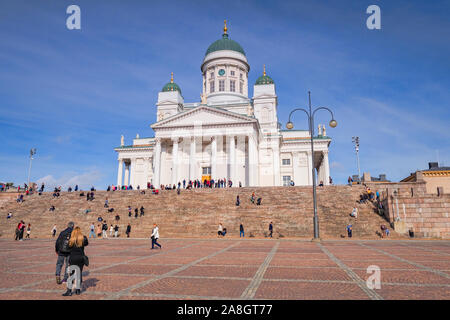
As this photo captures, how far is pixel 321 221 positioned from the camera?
26219 millimetres

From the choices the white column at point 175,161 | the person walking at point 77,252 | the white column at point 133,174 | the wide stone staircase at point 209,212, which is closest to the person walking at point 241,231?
the wide stone staircase at point 209,212

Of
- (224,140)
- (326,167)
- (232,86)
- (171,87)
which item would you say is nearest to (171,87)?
(171,87)

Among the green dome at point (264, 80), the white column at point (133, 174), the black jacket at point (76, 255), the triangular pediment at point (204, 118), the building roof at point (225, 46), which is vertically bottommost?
the black jacket at point (76, 255)

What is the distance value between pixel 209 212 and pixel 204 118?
23.5 meters

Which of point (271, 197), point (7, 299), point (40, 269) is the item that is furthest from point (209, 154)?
point (7, 299)

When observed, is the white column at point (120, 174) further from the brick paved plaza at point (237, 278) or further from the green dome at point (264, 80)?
the brick paved plaza at point (237, 278)

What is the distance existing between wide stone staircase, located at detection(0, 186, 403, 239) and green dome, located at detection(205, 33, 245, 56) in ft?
138

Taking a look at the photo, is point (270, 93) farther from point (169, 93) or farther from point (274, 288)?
point (274, 288)

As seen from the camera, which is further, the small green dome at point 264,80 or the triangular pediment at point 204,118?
the small green dome at point 264,80

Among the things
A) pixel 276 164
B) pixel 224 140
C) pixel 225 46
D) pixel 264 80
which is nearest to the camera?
pixel 224 140

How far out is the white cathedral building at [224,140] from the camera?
49.4 meters

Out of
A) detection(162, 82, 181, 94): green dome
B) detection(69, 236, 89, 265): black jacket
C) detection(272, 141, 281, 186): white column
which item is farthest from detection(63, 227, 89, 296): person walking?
detection(162, 82, 181, 94): green dome

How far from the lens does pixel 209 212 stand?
1165 inches

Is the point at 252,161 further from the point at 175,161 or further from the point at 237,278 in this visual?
the point at 237,278
